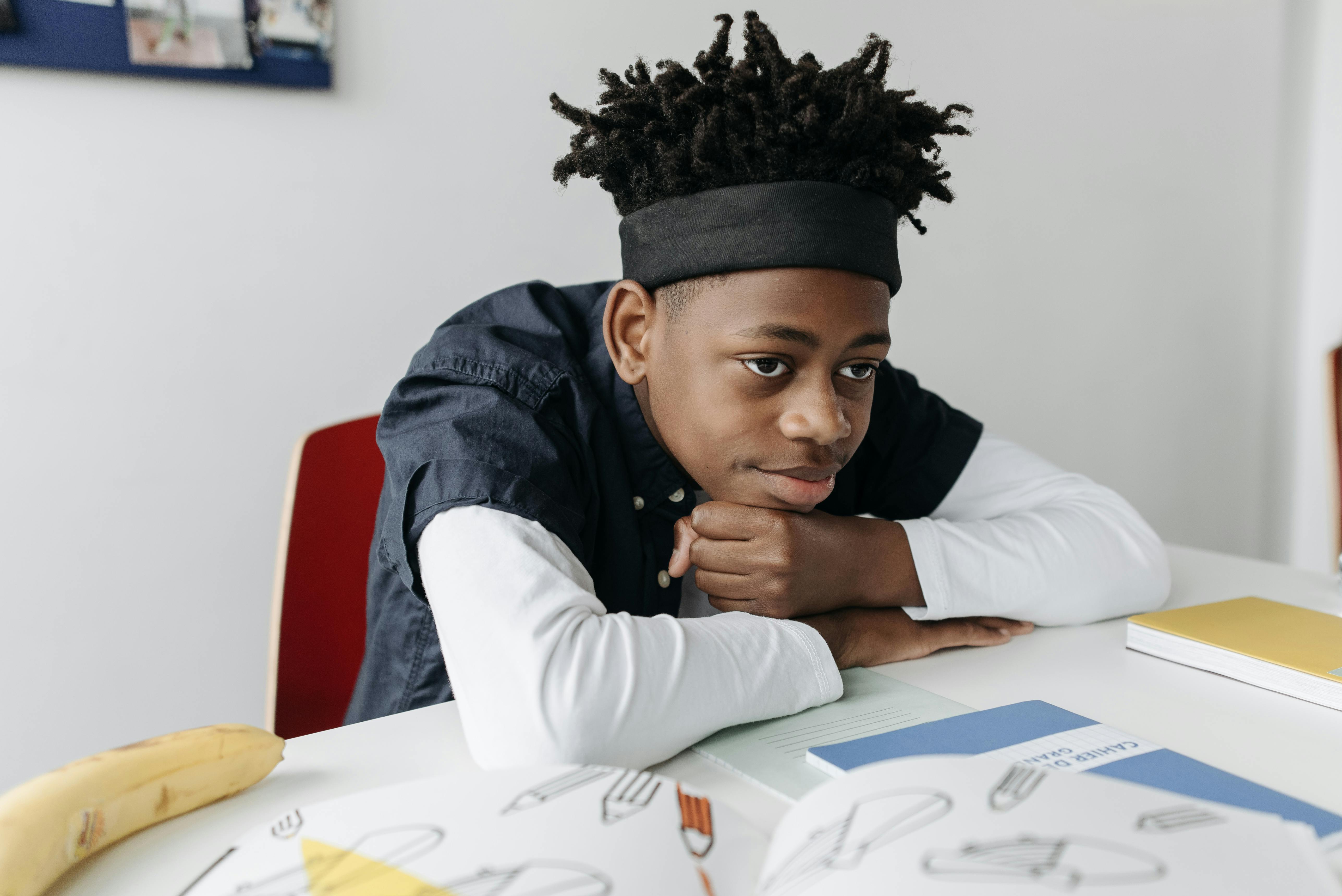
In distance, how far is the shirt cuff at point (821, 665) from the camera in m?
0.73

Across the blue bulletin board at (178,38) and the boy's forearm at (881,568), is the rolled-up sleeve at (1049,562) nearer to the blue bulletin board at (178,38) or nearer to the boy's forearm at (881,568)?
the boy's forearm at (881,568)

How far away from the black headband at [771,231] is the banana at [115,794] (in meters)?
0.51

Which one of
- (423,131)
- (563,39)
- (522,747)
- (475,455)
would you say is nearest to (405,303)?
(423,131)

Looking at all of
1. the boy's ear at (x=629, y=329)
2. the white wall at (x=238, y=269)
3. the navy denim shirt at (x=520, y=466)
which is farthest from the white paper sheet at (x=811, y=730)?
the white wall at (x=238, y=269)

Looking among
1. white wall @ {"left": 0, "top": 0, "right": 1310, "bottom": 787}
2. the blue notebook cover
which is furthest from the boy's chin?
white wall @ {"left": 0, "top": 0, "right": 1310, "bottom": 787}

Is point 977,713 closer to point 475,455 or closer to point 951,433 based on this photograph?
point 475,455

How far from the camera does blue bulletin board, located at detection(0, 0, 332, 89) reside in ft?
3.90

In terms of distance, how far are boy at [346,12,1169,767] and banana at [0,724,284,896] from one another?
15 cm

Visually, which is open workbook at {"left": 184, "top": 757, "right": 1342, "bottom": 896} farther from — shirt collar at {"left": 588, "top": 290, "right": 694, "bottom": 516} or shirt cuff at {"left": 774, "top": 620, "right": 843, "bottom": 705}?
shirt collar at {"left": 588, "top": 290, "right": 694, "bottom": 516}

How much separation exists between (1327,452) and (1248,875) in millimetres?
2396

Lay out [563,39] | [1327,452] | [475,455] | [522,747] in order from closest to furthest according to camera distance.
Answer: [522,747] → [475,455] → [563,39] → [1327,452]

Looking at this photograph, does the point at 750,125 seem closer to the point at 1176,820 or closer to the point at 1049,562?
the point at 1049,562

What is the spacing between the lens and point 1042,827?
41cm

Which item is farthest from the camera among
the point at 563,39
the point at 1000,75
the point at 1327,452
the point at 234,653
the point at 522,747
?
the point at 1327,452
